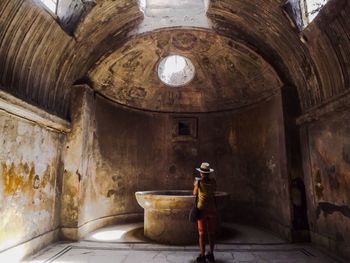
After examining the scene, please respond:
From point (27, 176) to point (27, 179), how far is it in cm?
6

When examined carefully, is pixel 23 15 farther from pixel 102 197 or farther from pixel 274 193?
Result: pixel 274 193

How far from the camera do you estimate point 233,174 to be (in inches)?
379

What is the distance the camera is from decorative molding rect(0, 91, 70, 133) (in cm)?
448

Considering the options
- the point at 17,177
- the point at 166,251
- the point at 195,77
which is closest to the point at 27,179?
the point at 17,177

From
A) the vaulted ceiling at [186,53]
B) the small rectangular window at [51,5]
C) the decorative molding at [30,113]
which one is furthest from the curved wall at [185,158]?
the small rectangular window at [51,5]

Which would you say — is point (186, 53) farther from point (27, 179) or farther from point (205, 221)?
point (27, 179)

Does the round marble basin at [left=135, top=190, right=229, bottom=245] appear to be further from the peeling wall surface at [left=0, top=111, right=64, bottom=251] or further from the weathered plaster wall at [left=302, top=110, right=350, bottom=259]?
the peeling wall surface at [left=0, top=111, right=64, bottom=251]

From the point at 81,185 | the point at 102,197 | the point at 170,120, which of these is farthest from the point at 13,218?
the point at 170,120

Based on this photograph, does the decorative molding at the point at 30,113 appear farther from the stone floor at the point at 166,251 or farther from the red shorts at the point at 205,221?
the red shorts at the point at 205,221

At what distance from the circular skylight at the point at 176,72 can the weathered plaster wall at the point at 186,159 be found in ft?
4.42

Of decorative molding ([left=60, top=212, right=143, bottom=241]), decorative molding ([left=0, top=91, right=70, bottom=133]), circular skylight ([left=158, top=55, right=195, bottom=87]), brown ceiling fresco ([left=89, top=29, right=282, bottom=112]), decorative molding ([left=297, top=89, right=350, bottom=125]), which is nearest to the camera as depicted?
decorative molding ([left=0, top=91, right=70, bottom=133])

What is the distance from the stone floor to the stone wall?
54cm

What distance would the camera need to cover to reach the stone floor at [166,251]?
511 centimetres

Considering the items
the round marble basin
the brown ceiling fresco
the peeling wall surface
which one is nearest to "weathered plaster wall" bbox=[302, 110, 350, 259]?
the brown ceiling fresco
